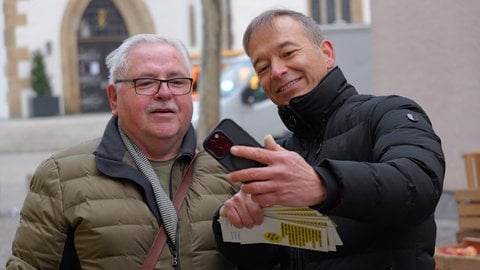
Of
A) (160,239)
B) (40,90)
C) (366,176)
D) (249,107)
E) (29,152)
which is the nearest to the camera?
(366,176)

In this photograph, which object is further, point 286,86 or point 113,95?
point 113,95

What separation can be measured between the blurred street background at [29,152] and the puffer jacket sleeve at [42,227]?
19.3 ft

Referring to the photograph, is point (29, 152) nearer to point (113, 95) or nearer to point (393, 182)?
point (113, 95)

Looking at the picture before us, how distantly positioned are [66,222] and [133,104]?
416 mm

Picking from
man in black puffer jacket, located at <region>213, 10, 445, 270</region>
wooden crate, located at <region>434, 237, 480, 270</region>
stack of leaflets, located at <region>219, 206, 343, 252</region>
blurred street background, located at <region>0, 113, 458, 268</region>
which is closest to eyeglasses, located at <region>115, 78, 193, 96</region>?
man in black puffer jacket, located at <region>213, 10, 445, 270</region>

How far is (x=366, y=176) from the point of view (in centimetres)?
182

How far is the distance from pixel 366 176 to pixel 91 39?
31214 mm

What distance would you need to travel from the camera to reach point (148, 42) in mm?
2961

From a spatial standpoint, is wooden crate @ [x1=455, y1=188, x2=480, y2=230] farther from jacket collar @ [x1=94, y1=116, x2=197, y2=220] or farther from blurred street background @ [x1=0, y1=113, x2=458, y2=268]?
jacket collar @ [x1=94, y1=116, x2=197, y2=220]

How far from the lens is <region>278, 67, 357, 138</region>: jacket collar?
238 cm

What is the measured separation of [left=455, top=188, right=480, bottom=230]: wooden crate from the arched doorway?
1019 inches

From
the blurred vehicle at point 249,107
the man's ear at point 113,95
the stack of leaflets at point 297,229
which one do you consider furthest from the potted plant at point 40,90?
the stack of leaflets at point 297,229

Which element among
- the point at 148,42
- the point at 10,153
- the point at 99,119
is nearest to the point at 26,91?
the point at 99,119

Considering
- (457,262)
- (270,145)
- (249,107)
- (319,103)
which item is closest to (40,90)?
(249,107)
